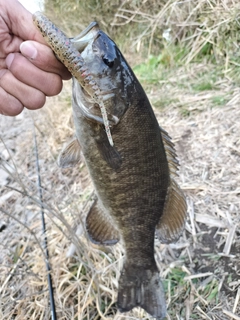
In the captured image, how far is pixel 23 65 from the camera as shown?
1.47m

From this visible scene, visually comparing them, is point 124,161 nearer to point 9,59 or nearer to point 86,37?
point 86,37

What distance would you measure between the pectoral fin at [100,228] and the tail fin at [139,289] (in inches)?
7.6

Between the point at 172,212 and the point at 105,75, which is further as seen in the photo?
the point at 172,212

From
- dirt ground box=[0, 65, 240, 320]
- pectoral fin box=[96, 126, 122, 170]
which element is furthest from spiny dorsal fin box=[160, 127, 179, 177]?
dirt ground box=[0, 65, 240, 320]

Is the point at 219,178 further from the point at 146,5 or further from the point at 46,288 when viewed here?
the point at 146,5

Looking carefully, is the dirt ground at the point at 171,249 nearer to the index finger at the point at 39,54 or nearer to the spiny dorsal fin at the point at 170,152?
the index finger at the point at 39,54

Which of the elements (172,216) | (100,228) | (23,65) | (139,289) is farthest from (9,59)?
(139,289)

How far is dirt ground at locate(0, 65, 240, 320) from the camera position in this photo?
204cm

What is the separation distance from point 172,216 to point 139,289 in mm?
452

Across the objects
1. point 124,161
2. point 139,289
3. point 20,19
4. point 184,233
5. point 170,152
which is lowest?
point 184,233

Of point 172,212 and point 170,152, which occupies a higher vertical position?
point 170,152

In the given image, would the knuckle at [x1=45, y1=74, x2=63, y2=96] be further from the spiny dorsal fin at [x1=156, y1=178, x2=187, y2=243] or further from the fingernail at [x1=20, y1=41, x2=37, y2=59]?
the spiny dorsal fin at [x1=156, y1=178, x2=187, y2=243]

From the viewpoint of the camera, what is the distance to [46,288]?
2.32 m

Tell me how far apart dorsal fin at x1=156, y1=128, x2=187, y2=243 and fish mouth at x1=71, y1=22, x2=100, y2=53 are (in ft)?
2.11
